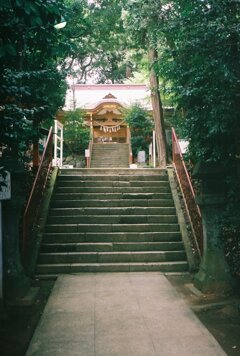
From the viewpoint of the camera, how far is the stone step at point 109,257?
7.41 meters

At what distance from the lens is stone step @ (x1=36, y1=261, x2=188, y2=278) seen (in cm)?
711

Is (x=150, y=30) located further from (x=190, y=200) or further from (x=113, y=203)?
(x=190, y=200)

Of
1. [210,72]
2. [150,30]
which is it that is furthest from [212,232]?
[150,30]

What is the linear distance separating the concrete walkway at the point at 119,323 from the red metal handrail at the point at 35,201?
129 centimetres

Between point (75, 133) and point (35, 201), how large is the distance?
13.9 m

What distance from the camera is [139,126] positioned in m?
21.1

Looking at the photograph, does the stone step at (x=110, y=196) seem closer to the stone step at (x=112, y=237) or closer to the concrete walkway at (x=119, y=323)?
the stone step at (x=112, y=237)

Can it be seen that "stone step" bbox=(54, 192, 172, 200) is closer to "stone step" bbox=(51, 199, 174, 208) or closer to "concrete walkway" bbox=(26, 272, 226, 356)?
"stone step" bbox=(51, 199, 174, 208)

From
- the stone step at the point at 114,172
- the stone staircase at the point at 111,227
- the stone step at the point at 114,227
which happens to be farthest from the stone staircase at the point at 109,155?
the stone step at the point at 114,227

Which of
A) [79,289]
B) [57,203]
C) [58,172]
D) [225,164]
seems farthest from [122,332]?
[58,172]

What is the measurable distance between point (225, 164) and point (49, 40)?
311 cm

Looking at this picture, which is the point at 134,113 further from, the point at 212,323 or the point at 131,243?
the point at 212,323

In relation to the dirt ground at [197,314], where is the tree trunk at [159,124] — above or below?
above

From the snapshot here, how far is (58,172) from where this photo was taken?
11.1m
